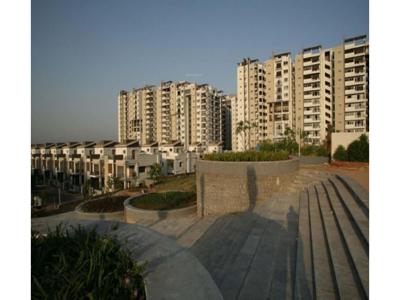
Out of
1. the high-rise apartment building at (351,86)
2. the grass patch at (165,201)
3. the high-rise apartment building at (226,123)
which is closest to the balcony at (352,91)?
the high-rise apartment building at (351,86)

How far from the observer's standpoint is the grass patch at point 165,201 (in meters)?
10.6

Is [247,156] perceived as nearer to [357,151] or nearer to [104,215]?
A: [104,215]

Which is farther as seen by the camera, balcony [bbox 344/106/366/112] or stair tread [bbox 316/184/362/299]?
balcony [bbox 344/106/366/112]

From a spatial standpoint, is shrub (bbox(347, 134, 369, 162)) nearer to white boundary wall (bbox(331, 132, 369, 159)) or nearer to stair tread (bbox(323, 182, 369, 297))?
white boundary wall (bbox(331, 132, 369, 159))

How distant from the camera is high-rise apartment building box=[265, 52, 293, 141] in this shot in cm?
4938

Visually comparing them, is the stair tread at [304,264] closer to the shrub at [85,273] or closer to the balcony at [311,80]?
the shrub at [85,273]

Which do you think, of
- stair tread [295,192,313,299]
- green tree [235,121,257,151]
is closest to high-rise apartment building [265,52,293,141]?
green tree [235,121,257,151]

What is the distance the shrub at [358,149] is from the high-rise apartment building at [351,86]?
28030 millimetres
